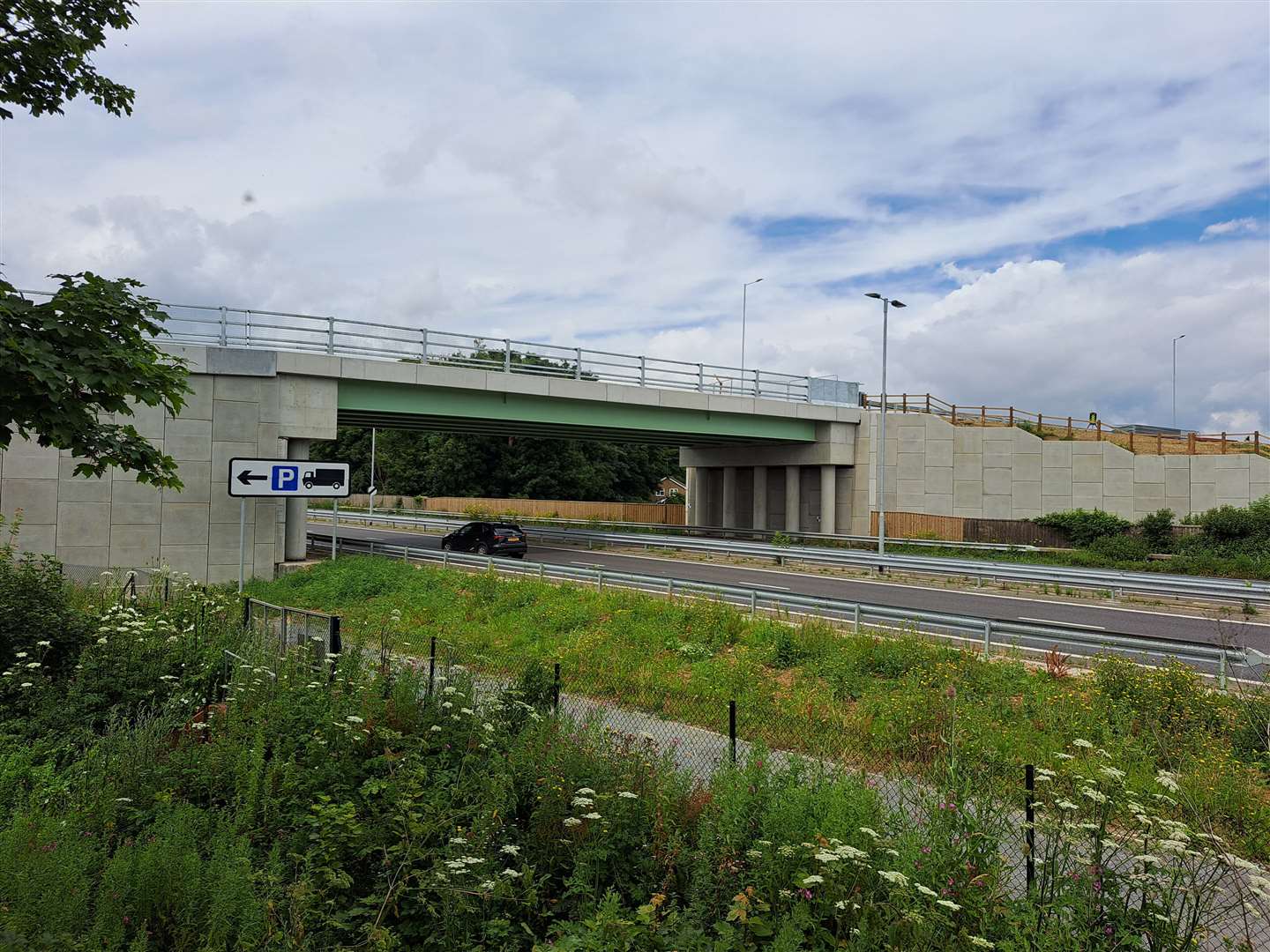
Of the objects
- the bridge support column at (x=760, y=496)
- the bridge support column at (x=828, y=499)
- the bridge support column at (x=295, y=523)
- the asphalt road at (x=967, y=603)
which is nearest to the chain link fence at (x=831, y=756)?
the asphalt road at (x=967, y=603)

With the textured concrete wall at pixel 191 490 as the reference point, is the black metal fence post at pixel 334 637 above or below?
below

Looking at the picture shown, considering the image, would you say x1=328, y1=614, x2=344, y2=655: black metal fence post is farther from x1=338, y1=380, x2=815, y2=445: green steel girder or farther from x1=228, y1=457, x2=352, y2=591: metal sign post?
x1=338, y1=380, x2=815, y2=445: green steel girder

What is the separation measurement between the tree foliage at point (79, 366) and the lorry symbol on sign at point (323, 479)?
11.5 m

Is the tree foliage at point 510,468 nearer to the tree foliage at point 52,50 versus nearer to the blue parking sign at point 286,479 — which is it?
the blue parking sign at point 286,479

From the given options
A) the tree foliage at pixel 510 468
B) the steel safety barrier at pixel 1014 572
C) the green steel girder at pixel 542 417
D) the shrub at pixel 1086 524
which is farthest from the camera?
the tree foliage at pixel 510 468

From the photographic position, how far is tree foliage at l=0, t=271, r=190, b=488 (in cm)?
726

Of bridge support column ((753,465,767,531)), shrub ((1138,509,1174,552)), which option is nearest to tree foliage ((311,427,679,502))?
bridge support column ((753,465,767,531))

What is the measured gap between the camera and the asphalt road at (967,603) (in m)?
17.2

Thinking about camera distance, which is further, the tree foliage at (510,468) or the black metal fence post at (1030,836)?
the tree foliage at (510,468)

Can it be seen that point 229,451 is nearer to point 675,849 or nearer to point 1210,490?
point 675,849

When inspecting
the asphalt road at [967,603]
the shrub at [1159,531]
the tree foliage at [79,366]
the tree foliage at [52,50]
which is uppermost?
the tree foliage at [52,50]

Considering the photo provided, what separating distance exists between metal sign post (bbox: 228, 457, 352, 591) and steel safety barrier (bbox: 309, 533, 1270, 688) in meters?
4.95

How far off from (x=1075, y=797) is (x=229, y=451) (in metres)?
23.0

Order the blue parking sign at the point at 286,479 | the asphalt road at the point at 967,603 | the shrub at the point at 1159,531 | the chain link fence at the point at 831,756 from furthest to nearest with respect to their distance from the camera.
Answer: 1. the shrub at the point at 1159,531
2. the blue parking sign at the point at 286,479
3. the asphalt road at the point at 967,603
4. the chain link fence at the point at 831,756
